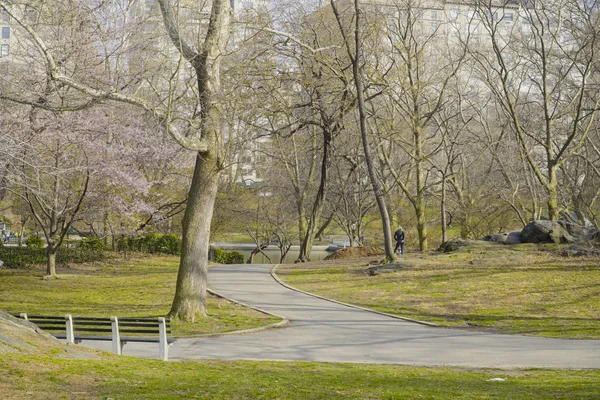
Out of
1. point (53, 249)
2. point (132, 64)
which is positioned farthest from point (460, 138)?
point (53, 249)

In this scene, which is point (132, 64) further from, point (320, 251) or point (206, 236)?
point (320, 251)

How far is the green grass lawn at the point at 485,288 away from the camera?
1569cm

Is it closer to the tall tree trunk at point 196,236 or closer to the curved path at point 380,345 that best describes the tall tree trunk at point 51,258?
the tall tree trunk at point 196,236

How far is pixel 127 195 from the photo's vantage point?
28.1 m

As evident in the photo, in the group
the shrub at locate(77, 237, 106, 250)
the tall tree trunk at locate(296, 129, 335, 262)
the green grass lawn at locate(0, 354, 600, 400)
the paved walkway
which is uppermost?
the tall tree trunk at locate(296, 129, 335, 262)

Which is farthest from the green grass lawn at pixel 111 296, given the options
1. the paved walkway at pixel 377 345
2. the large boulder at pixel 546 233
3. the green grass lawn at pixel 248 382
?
the large boulder at pixel 546 233

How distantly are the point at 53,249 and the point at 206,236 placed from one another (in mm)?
10734

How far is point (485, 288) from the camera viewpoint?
62.8ft

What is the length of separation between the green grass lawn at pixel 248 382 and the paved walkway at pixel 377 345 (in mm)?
1760

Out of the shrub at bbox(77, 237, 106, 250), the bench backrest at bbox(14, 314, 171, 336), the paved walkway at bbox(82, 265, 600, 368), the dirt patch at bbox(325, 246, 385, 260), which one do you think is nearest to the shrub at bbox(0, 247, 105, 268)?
the shrub at bbox(77, 237, 106, 250)

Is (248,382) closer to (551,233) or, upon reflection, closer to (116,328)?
(116,328)

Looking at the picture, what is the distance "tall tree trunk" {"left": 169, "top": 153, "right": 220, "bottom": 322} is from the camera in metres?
15.5

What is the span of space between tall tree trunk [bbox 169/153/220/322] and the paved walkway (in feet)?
6.14

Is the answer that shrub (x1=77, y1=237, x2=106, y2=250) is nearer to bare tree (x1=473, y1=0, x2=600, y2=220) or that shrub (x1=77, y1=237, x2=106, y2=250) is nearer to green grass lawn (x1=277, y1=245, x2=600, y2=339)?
green grass lawn (x1=277, y1=245, x2=600, y2=339)
